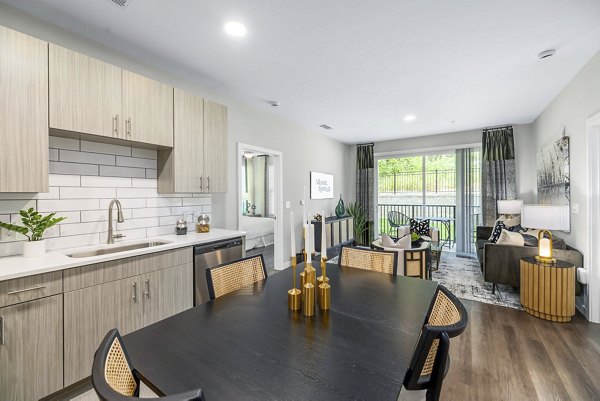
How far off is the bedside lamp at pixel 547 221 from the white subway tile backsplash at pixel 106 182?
14.0 ft

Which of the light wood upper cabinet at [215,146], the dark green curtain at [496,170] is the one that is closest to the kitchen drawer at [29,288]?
the light wood upper cabinet at [215,146]

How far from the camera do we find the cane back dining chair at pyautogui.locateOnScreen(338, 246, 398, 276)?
203cm

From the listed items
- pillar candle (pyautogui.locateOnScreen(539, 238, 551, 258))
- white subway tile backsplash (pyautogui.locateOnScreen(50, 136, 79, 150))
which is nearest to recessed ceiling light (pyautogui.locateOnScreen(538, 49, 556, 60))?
pillar candle (pyautogui.locateOnScreen(539, 238, 551, 258))

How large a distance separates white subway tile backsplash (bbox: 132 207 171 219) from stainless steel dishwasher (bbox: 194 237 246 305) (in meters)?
0.67

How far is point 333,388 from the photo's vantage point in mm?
769

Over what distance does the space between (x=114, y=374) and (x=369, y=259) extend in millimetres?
1697

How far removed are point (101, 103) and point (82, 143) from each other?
1.42ft

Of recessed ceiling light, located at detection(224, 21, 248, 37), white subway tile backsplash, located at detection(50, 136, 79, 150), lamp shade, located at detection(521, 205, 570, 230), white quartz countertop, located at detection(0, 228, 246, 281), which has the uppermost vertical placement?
recessed ceiling light, located at detection(224, 21, 248, 37)

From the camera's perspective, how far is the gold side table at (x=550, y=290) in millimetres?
2727

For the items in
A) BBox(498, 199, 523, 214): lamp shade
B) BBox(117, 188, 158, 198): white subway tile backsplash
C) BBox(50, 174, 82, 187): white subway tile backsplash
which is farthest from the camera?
BBox(498, 199, 523, 214): lamp shade

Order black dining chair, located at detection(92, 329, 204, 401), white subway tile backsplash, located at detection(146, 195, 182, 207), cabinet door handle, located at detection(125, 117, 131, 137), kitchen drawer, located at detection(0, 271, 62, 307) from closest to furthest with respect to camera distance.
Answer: black dining chair, located at detection(92, 329, 204, 401)
kitchen drawer, located at detection(0, 271, 62, 307)
cabinet door handle, located at detection(125, 117, 131, 137)
white subway tile backsplash, located at detection(146, 195, 182, 207)

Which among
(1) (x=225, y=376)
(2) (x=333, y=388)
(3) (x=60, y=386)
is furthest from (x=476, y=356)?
(3) (x=60, y=386)

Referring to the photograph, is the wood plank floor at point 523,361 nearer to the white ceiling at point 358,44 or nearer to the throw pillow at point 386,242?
the throw pillow at point 386,242

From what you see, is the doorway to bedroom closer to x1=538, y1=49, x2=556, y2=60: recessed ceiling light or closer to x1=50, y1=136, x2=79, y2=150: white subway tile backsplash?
x1=50, y1=136, x2=79, y2=150: white subway tile backsplash
